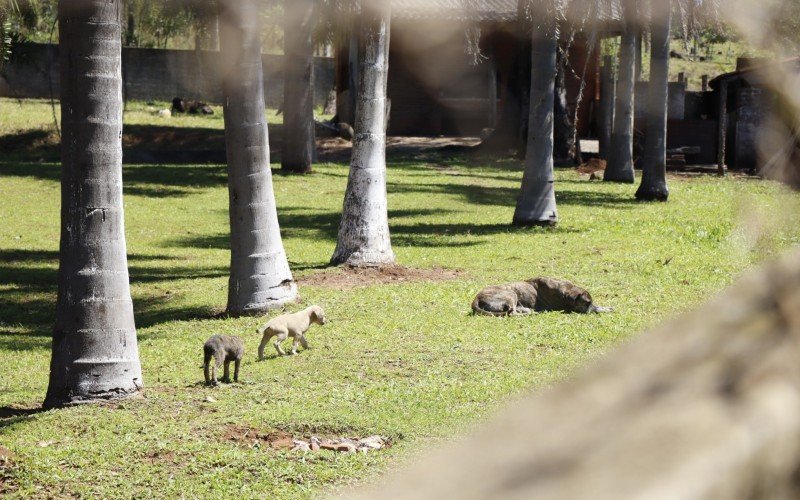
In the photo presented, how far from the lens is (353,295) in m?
13.2

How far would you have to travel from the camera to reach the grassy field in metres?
6.80

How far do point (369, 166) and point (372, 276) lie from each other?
162cm

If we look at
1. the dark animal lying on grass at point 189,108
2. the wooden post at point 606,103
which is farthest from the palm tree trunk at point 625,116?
the dark animal lying on grass at point 189,108

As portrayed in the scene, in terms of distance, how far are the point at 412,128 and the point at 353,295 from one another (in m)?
27.9

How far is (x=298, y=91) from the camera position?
2894 centimetres

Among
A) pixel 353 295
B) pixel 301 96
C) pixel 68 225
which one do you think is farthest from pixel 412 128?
pixel 68 225

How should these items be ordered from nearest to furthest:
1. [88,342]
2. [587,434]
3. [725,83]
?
[587,434]
[88,342]
[725,83]

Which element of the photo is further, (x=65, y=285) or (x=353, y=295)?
(x=353, y=295)

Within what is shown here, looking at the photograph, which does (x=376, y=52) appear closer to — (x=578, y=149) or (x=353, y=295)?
(x=353, y=295)

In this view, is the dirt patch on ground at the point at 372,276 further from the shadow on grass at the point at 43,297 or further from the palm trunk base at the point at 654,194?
the palm trunk base at the point at 654,194

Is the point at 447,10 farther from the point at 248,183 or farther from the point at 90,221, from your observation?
the point at 90,221

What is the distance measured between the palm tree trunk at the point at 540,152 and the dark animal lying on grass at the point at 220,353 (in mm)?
10750

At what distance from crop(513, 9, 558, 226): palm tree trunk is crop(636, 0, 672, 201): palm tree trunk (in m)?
4.83

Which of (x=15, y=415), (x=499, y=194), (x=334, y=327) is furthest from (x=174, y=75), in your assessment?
(x=15, y=415)
